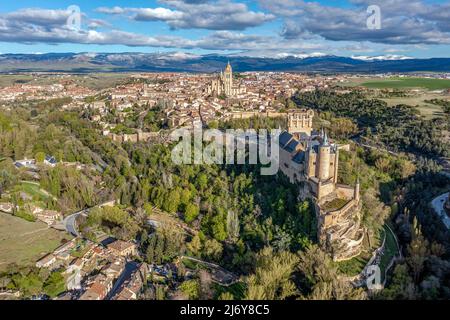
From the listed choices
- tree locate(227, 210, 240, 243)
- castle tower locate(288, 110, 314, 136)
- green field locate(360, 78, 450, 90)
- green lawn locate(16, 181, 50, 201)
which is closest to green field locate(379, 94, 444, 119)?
green field locate(360, 78, 450, 90)

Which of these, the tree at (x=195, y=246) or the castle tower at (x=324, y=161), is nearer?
the castle tower at (x=324, y=161)

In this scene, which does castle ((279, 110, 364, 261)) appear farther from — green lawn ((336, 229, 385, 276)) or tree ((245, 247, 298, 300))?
tree ((245, 247, 298, 300))

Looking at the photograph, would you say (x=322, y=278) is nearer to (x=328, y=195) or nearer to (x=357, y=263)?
(x=357, y=263)

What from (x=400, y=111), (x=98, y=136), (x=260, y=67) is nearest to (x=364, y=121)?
(x=400, y=111)

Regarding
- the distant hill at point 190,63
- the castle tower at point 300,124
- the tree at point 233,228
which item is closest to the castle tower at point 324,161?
the tree at point 233,228

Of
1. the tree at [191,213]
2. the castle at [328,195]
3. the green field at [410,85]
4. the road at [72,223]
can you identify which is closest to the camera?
the castle at [328,195]

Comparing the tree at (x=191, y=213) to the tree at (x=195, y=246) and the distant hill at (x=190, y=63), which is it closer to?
the tree at (x=195, y=246)

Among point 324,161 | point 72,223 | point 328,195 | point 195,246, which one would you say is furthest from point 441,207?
point 72,223
